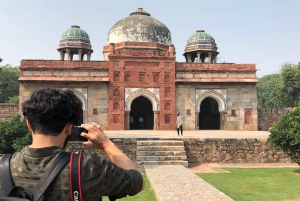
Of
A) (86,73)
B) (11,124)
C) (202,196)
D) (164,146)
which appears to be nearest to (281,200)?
(202,196)

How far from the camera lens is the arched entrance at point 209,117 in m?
21.3

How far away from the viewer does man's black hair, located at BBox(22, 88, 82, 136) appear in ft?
5.02

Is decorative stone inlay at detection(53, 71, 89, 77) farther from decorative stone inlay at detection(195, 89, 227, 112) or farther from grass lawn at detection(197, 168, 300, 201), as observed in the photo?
grass lawn at detection(197, 168, 300, 201)

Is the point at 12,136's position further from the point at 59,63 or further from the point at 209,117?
the point at 209,117

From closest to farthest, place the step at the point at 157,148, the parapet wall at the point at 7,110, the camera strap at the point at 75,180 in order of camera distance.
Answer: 1. the camera strap at the point at 75,180
2. the step at the point at 157,148
3. the parapet wall at the point at 7,110

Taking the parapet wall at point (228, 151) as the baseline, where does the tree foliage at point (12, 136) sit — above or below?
above

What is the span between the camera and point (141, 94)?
18344 millimetres

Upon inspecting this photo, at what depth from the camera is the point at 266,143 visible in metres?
11.6

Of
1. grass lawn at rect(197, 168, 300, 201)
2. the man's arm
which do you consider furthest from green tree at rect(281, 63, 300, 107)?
the man's arm

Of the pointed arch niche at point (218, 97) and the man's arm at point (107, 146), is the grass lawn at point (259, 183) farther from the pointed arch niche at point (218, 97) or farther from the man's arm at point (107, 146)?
the pointed arch niche at point (218, 97)

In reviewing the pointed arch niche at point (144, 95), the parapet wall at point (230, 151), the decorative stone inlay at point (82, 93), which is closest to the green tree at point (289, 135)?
the parapet wall at point (230, 151)

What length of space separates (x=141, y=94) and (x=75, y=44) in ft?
21.5

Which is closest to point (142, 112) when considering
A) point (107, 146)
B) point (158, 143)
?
point (158, 143)

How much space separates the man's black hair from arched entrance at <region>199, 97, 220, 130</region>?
20202 millimetres
